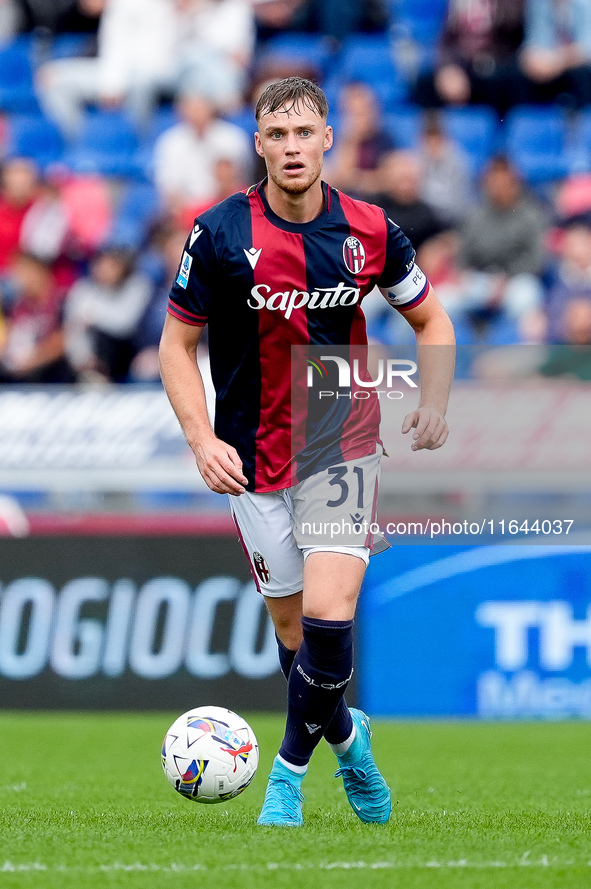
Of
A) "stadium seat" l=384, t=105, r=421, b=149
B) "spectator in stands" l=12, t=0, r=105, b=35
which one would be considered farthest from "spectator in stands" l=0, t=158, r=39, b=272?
"stadium seat" l=384, t=105, r=421, b=149

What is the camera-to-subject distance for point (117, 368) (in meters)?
10.9

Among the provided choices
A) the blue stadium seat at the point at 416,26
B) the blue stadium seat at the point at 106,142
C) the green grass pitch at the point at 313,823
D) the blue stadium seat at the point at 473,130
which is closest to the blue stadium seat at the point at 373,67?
the blue stadium seat at the point at 416,26

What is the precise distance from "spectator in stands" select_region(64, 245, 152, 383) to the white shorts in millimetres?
6136

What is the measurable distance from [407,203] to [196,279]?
290 inches

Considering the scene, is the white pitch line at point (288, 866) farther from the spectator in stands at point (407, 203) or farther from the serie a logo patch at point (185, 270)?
the spectator in stands at point (407, 203)

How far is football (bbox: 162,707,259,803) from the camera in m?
4.65

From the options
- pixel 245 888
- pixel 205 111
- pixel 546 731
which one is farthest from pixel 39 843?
pixel 205 111

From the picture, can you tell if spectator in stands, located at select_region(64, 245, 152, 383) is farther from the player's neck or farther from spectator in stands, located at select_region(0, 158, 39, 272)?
the player's neck

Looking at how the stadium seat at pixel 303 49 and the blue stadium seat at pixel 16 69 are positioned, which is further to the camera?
the blue stadium seat at pixel 16 69

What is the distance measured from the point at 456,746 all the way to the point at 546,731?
3.23 ft

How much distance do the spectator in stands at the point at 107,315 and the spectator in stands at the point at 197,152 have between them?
1.55 meters

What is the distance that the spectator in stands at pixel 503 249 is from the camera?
37.1 ft

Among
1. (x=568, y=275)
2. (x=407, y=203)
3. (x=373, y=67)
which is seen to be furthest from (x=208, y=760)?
(x=373, y=67)

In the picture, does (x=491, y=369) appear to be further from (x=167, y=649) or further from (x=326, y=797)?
(x=326, y=797)
